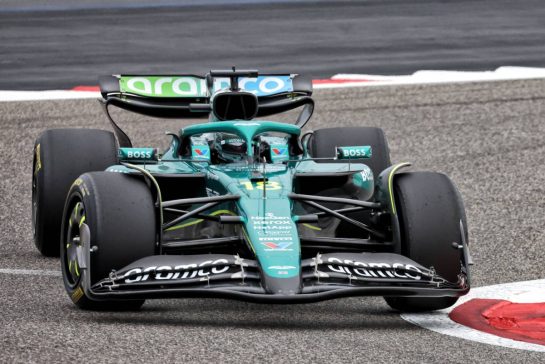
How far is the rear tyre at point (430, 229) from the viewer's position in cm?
822

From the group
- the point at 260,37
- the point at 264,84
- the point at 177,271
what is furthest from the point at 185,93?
the point at 260,37

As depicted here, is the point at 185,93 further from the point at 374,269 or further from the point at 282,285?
the point at 282,285

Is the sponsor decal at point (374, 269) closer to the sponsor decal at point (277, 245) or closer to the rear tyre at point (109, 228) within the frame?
Result: the sponsor decal at point (277, 245)

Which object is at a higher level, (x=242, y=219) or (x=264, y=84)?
(x=264, y=84)

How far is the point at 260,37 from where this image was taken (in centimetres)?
2148

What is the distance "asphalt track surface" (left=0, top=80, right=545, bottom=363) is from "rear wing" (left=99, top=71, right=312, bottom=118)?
1.30m

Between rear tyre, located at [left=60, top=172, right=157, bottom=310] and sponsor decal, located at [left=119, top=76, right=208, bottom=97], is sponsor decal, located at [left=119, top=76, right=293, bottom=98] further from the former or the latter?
rear tyre, located at [left=60, top=172, right=157, bottom=310]

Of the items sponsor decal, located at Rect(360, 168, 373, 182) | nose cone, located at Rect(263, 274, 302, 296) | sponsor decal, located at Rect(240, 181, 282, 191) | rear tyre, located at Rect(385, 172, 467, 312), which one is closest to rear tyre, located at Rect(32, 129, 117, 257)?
sponsor decal, located at Rect(240, 181, 282, 191)

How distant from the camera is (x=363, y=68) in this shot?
18.9 meters

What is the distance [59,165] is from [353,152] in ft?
6.74

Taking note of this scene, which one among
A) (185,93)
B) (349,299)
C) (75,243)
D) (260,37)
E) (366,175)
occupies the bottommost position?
(349,299)

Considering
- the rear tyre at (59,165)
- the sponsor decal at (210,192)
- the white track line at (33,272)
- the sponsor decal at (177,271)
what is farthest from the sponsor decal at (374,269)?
the rear tyre at (59,165)

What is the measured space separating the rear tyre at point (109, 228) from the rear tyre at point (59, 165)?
165 centimetres

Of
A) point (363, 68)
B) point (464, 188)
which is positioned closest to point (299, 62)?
point (363, 68)
